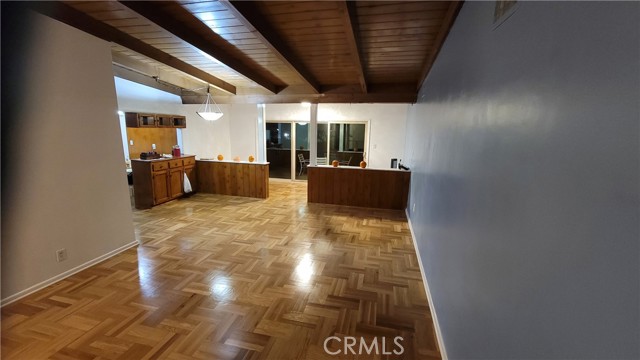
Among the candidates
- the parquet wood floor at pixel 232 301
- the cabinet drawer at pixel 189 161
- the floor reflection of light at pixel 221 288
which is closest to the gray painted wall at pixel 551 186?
the parquet wood floor at pixel 232 301

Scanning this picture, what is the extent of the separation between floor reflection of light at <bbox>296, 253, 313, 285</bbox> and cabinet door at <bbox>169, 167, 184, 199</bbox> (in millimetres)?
3684

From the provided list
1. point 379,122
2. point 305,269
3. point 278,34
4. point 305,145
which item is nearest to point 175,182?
point 305,145

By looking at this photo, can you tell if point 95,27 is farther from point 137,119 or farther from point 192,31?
point 137,119

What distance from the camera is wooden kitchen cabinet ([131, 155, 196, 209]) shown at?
4.90 meters

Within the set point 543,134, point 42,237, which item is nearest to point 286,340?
point 543,134

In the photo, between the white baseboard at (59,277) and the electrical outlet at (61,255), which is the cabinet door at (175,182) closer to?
the white baseboard at (59,277)

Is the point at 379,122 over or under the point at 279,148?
over

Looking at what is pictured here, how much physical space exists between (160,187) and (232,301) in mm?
3757

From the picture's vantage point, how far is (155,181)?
4.99 metres

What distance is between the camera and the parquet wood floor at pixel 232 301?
1.83 m

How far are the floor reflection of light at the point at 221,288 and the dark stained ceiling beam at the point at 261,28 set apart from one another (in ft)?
7.56

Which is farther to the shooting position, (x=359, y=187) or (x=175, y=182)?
(x=175, y=182)

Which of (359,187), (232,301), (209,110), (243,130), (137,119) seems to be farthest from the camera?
(243,130)

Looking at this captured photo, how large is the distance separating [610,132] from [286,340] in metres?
1.99
